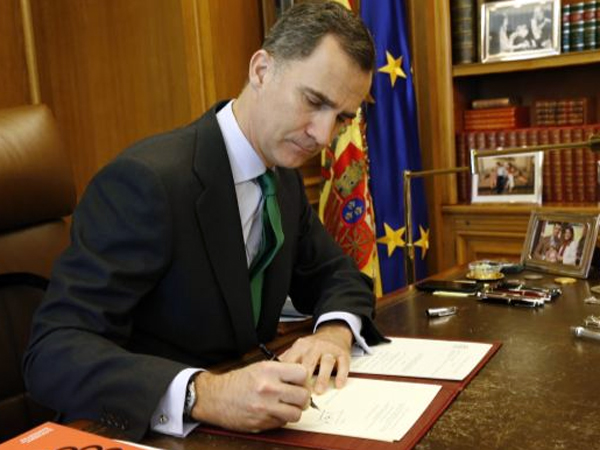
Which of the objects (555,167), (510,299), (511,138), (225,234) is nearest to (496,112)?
(511,138)

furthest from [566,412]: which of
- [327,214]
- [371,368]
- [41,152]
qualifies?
[327,214]

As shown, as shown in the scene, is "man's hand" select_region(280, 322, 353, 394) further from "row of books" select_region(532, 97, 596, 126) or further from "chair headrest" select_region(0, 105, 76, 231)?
"row of books" select_region(532, 97, 596, 126)

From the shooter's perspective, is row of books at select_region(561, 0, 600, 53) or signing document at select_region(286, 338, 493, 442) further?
row of books at select_region(561, 0, 600, 53)

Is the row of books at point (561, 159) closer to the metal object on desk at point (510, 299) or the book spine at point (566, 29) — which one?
the book spine at point (566, 29)

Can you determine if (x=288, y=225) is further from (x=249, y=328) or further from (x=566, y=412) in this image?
(x=566, y=412)

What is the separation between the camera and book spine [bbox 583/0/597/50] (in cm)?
310

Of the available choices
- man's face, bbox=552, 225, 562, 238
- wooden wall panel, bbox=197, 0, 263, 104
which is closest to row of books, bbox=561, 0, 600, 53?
wooden wall panel, bbox=197, 0, 263, 104

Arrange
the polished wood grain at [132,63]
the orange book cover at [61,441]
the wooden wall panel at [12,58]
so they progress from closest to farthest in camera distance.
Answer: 1. the orange book cover at [61,441]
2. the wooden wall panel at [12,58]
3. the polished wood grain at [132,63]

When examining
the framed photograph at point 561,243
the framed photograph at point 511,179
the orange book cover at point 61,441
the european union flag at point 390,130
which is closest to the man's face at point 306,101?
the orange book cover at point 61,441

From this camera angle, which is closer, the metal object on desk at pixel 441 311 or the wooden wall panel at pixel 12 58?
the metal object on desk at pixel 441 311

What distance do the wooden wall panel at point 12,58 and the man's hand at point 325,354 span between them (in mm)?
1902

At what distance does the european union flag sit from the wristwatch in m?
2.28

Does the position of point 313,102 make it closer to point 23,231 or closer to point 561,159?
point 23,231

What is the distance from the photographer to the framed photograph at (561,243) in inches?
74.3
